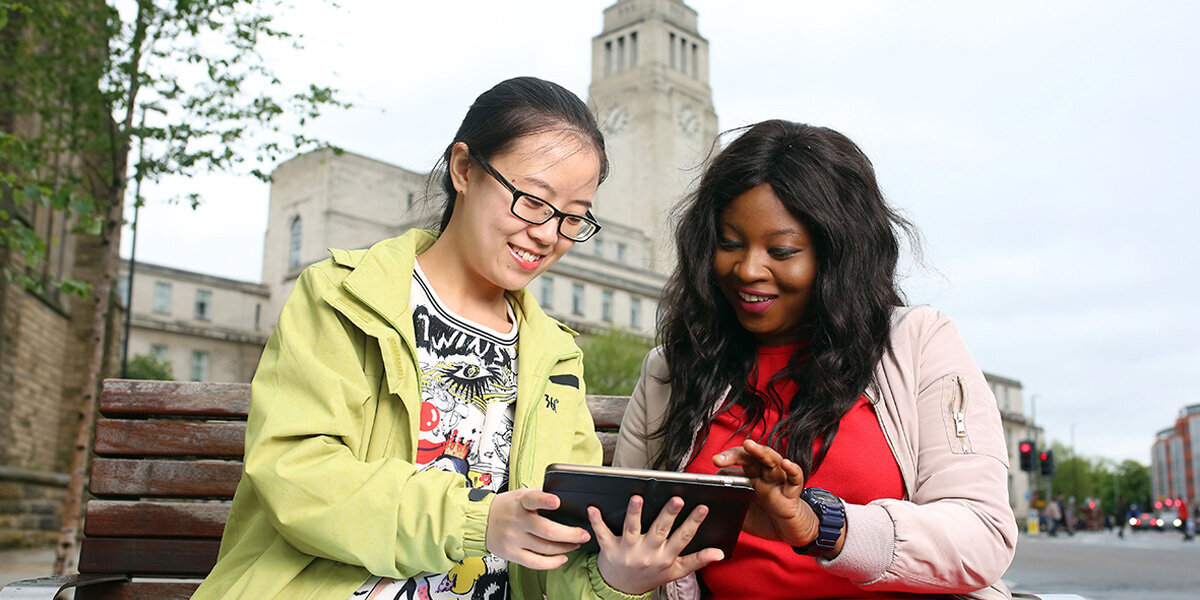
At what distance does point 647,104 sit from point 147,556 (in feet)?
271

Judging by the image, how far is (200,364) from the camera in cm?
5847

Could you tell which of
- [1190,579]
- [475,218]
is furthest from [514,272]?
[1190,579]

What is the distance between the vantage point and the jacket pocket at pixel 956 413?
2.60 metres

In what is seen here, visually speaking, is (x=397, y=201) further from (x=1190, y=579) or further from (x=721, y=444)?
(x=721, y=444)

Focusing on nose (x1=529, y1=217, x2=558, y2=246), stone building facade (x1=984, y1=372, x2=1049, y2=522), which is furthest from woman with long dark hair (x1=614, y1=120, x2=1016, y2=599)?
stone building facade (x1=984, y1=372, x2=1049, y2=522)

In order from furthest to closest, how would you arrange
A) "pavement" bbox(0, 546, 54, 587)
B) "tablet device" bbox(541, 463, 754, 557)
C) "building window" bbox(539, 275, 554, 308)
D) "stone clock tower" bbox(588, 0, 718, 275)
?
"stone clock tower" bbox(588, 0, 718, 275) < "building window" bbox(539, 275, 554, 308) < "pavement" bbox(0, 546, 54, 587) < "tablet device" bbox(541, 463, 754, 557)

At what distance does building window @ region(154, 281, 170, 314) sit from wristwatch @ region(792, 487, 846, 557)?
60.8 meters

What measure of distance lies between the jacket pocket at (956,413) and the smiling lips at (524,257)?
1.18 metres

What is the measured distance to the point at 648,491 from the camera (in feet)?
6.59

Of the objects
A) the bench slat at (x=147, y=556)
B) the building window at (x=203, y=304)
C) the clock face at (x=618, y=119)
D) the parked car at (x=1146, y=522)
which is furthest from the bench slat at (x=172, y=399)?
the clock face at (x=618, y=119)

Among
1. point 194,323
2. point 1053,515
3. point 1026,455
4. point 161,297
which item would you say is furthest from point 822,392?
point 194,323

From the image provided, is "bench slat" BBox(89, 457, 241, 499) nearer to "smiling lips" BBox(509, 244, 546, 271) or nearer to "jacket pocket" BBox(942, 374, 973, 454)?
"smiling lips" BBox(509, 244, 546, 271)

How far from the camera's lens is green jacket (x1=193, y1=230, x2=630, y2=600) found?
7.07 feet

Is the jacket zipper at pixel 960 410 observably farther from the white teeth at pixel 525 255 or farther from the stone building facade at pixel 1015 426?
the stone building facade at pixel 1015 426
